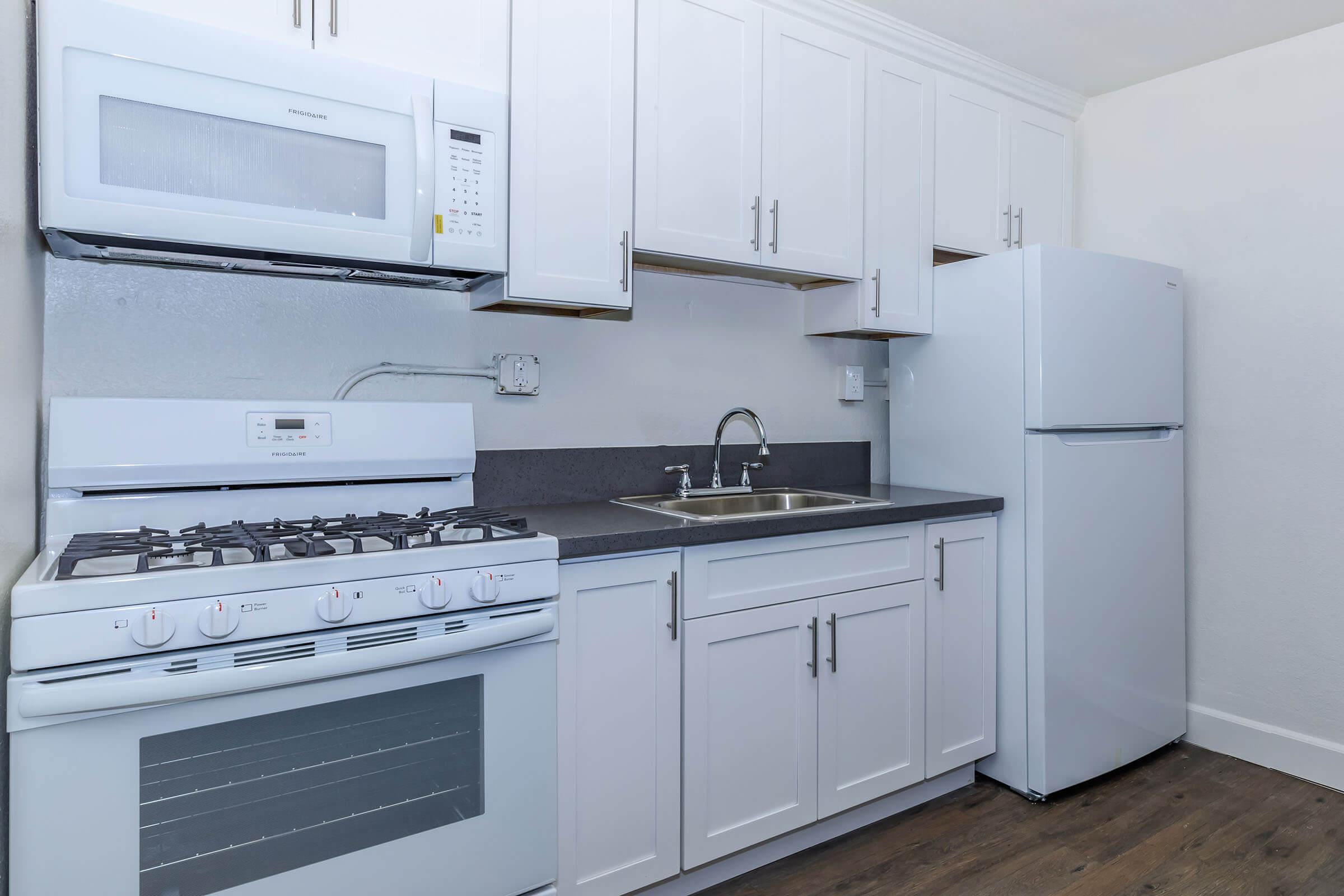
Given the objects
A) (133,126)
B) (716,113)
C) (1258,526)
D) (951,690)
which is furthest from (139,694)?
(1258,526)

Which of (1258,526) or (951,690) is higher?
(1258,526)

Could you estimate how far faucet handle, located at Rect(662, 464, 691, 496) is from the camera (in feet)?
7.63

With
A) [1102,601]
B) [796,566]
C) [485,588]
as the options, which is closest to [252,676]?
[485,588]

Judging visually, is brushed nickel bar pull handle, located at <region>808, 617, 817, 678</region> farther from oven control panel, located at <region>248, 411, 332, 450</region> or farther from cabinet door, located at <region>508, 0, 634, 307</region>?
oven control panel, located at <region>248, 411, 332, 450</region>

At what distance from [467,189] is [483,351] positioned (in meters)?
0.48

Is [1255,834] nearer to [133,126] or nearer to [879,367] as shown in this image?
[879,367]

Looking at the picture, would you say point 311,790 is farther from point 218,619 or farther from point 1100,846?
point 1100,846

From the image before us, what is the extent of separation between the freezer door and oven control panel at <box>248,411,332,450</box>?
1.93m

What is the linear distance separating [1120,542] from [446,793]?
2171mm

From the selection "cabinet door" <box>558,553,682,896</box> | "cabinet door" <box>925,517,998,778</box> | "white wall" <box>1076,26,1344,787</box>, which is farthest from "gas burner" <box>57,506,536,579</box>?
"white wall" <box>1076,26,1344,787</box>

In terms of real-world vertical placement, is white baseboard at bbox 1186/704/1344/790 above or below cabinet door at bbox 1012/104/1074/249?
below

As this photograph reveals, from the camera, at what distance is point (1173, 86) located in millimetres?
2861

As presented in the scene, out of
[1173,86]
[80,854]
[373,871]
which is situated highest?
[1173,86]

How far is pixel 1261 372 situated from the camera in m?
2.64
